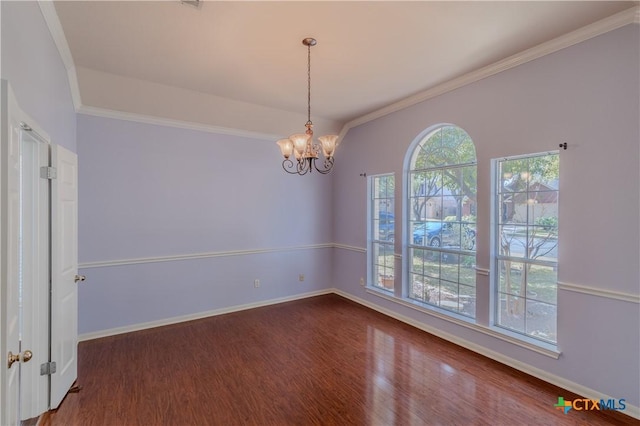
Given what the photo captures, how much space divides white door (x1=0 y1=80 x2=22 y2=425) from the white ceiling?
150 centimetres

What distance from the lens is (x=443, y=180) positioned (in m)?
3.79

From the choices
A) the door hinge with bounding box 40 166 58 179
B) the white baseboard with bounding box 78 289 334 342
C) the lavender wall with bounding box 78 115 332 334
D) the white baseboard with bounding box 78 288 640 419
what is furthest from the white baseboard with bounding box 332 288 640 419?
the door hinge with bounding box 40 166 58 179

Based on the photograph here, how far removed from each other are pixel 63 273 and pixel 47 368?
0.70 m

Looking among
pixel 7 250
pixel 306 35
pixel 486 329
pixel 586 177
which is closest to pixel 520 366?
pixel 486 329

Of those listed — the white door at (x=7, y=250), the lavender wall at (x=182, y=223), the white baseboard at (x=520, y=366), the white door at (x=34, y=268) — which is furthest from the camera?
the lavender wall at (x=182, y=223)

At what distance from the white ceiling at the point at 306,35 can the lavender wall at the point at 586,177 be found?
32cm

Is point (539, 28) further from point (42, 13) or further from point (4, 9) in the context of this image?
point (42, 13)

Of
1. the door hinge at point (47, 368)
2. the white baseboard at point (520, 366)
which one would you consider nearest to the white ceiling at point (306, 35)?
the door hinge at point (47, 368)

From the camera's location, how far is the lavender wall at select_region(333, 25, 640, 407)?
230 cm

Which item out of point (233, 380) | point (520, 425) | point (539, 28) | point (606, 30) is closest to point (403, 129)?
point (539, 28)

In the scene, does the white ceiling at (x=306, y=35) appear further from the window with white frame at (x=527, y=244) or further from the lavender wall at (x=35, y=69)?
the window with white frame at (x=527, y=244)

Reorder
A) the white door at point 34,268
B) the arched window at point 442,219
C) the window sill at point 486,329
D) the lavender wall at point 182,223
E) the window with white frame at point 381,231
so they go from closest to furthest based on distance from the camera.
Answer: the white door at point 34,268
the window sill at point 486,329
the arched window at point 442,219
the lavender wall at point 182,223
the window with white frame at point 381,231

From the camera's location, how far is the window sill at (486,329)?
2762 mm

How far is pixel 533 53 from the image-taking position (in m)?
2.79
